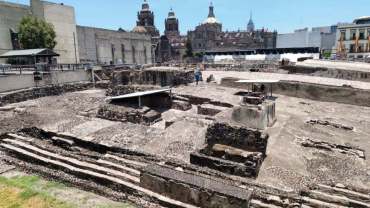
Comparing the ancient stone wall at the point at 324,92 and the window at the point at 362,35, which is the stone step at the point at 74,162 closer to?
the ancient stone wall at the point at 324,92

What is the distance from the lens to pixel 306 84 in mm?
17625

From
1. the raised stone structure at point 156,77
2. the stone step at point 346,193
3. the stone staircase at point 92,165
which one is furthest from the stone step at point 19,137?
the raised stone structure at point 156,77

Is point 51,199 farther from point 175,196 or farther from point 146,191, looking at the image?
point 175,196

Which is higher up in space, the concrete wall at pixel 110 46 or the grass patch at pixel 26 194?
the concrete wall at pixel 110 46

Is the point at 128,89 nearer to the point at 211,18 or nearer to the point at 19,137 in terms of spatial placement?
the point at 19,137

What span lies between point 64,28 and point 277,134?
39495 millimetres

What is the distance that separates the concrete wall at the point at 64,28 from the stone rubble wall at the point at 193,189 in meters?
38.8

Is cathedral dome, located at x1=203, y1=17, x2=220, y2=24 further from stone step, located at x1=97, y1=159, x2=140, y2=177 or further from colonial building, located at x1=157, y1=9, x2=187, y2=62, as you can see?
stone step, located at x1=97, y1=159, x2=140, y2=177

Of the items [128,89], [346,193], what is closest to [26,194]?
[346,193]

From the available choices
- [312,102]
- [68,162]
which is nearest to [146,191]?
[68,162]

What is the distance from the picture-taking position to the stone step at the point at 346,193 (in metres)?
6.22

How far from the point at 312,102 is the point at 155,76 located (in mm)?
12481

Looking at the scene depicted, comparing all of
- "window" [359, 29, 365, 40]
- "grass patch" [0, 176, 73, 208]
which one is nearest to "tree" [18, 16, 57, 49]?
"grass patch" [0, 176, 73, 208]

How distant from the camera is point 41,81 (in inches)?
769
